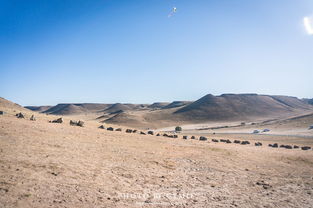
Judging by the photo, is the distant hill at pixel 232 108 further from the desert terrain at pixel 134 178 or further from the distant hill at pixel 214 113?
the desert terrain at pixel 134 178

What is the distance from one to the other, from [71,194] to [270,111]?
16111cm

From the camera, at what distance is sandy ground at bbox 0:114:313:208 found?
9.20m

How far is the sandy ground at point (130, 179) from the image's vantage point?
9203mm

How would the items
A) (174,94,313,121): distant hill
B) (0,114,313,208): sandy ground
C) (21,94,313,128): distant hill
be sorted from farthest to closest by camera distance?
(174,94,313,121): distant hill < (21,94,313,128): distant hill < (0,114,313,208): sandy ground

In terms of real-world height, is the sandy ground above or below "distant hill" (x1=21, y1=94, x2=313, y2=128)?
below

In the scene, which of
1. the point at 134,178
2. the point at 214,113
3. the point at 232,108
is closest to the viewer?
the point at 134,178

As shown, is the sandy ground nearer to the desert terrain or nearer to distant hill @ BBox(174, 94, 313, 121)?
the desert terrain

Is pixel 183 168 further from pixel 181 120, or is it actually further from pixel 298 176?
pixel 181 120

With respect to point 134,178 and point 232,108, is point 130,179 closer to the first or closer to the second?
point 134,178

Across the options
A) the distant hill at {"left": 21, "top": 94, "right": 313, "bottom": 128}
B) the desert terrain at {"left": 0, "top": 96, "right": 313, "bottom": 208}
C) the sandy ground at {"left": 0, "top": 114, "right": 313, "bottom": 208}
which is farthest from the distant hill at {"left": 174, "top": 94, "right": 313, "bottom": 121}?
the sandy ground at {"left": 0, "top": 114, "right": 313, "bottom": 208}

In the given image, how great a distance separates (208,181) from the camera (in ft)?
44.5

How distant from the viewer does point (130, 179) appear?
12.4 m

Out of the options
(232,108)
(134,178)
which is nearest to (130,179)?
(134,178)

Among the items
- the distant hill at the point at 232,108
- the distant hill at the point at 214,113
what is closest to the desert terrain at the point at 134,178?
the distant hill at the point at 214,113
